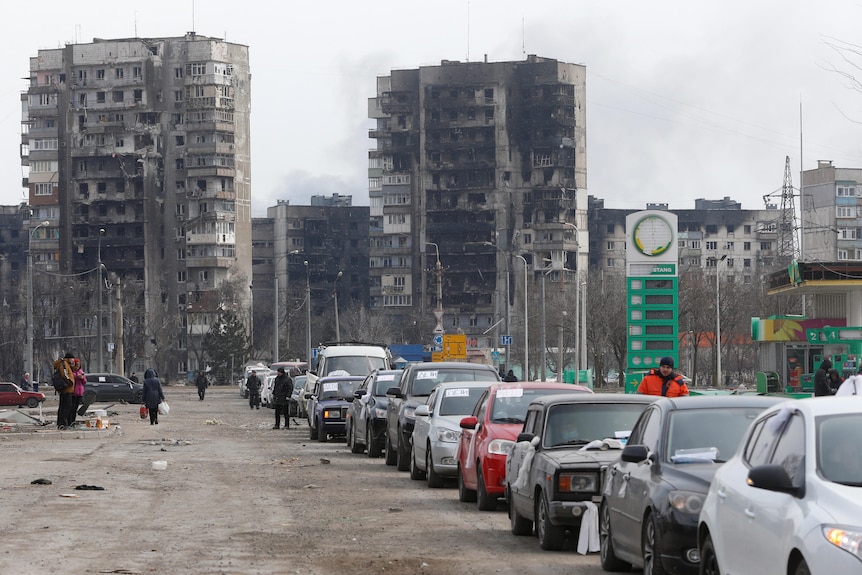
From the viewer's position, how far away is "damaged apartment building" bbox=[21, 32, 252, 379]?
146500 millimetres

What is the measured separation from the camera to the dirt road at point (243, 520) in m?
13.0

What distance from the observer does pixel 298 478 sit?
23.8m

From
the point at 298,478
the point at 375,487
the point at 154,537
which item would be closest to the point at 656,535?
the point at 154,537

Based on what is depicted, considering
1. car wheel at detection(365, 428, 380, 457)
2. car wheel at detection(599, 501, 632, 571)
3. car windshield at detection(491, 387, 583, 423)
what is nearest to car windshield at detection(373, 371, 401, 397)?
car wheel at detection(365, 428, 380, 457)

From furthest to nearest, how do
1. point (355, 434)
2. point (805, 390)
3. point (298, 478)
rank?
1. point (805, 390)
2. point (355, 434)
3. point (298, 478)

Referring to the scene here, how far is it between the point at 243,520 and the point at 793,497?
9.84m

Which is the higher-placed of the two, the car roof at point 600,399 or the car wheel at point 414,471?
the car roof at point 600,399

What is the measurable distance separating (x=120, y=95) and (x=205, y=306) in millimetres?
21904

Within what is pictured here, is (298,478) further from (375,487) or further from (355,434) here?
(355,434)

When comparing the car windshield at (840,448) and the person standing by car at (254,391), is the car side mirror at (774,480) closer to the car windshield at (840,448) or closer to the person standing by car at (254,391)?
the car windshield at (840,448)

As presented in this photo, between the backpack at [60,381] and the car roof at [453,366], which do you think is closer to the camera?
the car roof at [453,366]

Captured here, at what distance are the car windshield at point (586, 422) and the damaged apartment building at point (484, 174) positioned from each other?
451 feet

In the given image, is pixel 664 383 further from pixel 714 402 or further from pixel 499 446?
pixel 714 402

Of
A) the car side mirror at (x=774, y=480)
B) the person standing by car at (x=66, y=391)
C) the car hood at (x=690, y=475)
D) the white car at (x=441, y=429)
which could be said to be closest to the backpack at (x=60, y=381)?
the person standing by car at (x=66, y=391)
